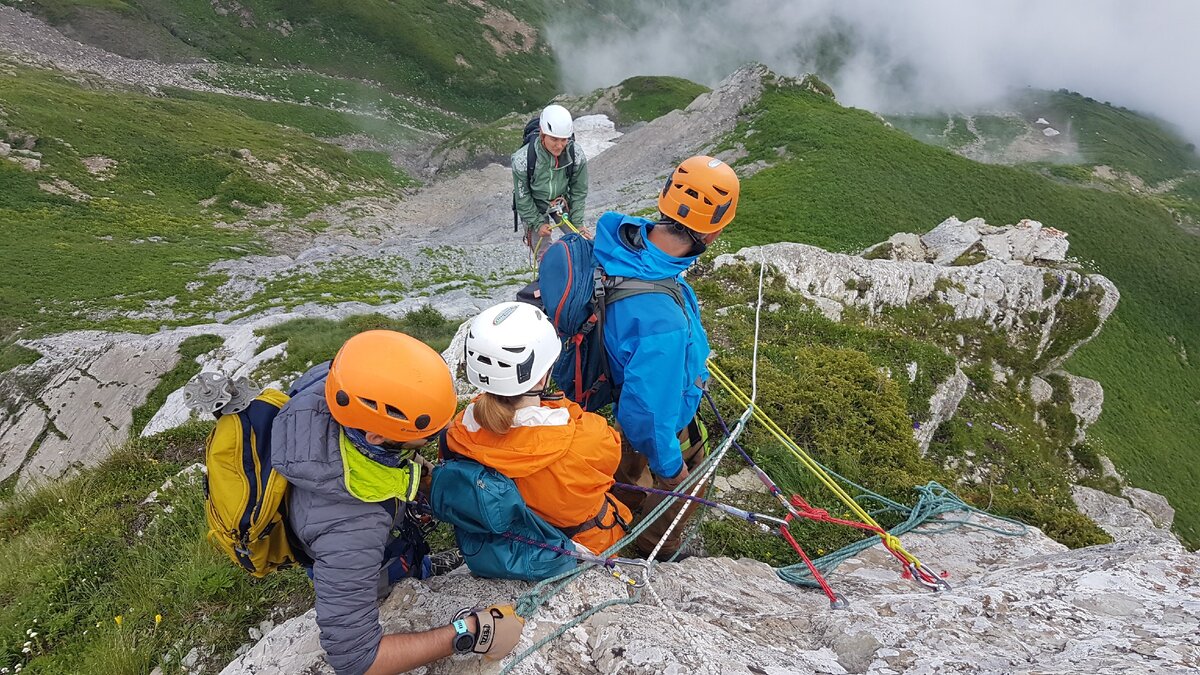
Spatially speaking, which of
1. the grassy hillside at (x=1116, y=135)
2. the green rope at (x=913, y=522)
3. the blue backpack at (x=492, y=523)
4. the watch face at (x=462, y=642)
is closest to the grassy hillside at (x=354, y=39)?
the green rope at (x=913, y=522)

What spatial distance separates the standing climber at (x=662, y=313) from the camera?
13.9ft

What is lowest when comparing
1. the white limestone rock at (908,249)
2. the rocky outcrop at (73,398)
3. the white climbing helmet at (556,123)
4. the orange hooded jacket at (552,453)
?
the rocky outcrop at (73,398)

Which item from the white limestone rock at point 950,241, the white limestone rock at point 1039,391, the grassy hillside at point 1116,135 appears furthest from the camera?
the grassy hillside at point 1116,135

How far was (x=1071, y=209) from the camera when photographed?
41.5 metres

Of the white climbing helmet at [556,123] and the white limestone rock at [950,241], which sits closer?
the white climbing helmet at [556,123]

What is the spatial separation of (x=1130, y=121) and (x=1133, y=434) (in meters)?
201

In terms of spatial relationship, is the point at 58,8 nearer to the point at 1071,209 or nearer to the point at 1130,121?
the point at 1071,209

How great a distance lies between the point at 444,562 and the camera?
199 inches

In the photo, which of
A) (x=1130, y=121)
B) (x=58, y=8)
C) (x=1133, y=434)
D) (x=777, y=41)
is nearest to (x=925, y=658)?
(x=1133, y=434)

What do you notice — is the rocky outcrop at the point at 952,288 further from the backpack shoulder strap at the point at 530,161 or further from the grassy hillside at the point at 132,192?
the grassy hillside at the point at 132,192

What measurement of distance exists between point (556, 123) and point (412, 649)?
794 cm

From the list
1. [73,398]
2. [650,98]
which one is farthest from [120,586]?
[650,98]

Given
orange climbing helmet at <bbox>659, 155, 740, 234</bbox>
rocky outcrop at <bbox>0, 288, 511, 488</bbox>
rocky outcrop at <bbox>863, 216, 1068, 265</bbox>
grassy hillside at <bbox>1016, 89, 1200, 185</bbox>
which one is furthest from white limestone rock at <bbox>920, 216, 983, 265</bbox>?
grassy hillside at <bbox>1016, 89, 1200, 185</bbox>

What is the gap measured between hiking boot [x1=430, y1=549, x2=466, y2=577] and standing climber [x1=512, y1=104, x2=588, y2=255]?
5.58 metres
